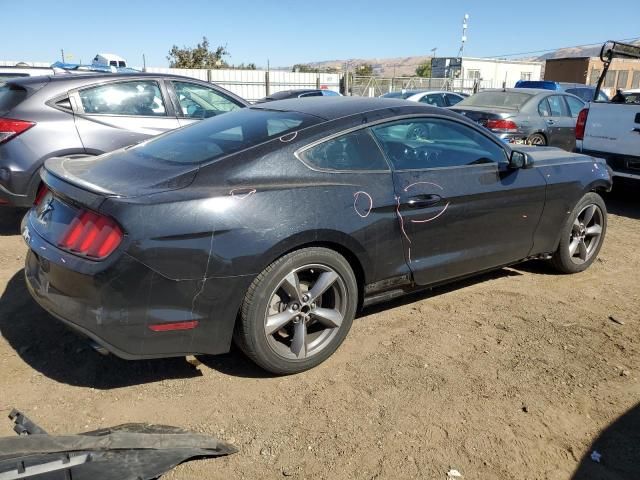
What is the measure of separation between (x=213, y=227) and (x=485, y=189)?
6.78 feet

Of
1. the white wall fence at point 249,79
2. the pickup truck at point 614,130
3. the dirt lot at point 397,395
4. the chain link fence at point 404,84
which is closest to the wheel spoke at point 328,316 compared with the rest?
the dirt lot at point 397,395

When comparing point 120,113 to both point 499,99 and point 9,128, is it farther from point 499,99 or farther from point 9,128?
point 499,99

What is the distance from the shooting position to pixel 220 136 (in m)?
3.42

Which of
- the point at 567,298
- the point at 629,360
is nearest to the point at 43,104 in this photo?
the point at 567,298

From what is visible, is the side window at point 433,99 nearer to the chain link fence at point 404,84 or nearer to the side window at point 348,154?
the chain link fence at point 404,84

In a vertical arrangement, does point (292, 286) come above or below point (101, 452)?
above

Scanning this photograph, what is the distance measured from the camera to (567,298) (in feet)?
14.2

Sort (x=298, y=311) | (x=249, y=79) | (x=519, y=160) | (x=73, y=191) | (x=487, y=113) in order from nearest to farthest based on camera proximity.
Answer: (x=73, y=191), (x=298, y=311), (x=519, y=160), (x=487, y=113), (x=249, y=79)

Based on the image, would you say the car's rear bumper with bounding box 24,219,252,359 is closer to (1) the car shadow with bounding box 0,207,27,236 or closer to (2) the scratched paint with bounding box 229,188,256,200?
(2) the scratched paint with bounding box 229,188,256,200

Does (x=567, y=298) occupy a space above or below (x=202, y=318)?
below

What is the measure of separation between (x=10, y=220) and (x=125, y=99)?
188cm

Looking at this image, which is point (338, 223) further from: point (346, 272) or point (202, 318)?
point (202, 318)

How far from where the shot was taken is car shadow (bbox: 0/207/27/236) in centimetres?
570

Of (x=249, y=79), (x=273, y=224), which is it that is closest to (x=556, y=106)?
(x=273, y=224)
